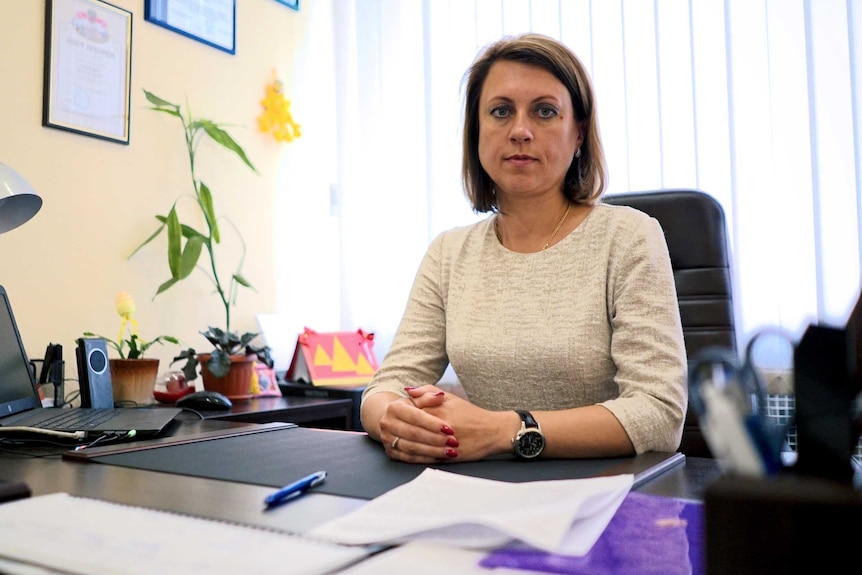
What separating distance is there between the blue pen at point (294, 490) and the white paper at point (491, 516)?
9 cm

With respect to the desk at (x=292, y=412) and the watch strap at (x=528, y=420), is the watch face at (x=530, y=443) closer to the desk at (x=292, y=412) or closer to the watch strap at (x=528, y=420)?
the watch strap at (x=528, y=420)

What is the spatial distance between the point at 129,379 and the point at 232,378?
0.30 meters

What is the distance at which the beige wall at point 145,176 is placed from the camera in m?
1.94

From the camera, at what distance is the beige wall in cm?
194

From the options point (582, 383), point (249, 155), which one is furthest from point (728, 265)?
point (249, 155)

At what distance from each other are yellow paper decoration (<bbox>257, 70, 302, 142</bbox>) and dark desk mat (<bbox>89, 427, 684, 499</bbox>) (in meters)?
1.79

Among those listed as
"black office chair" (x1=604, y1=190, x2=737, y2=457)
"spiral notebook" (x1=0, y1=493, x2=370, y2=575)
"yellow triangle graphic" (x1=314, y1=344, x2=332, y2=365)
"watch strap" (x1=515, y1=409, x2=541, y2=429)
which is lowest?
"spiral notebook" (x1=0, y1=493, x2=370, y2=575)

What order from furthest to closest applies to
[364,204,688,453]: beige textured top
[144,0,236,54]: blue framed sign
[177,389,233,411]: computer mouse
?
[144,0,236,54]: blue framed sign
[177,389,233,411]: computer mouse
[364,204,688,453]: beige textured top

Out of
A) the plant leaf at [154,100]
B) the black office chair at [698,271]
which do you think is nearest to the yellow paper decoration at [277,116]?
the plant leaf at [154,100]

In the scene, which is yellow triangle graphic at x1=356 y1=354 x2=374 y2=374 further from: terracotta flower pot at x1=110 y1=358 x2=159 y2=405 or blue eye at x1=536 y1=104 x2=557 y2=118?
blue eye at x1=536 y1=104 x2=557 y2=118

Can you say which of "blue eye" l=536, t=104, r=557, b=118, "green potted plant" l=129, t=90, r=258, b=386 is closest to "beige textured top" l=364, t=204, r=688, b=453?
"blue eye" l=536, t=104, r=557, b=118

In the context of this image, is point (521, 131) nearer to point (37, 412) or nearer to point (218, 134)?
point (37, 412)

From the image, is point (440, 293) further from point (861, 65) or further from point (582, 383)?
point (861, 65)

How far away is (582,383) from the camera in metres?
1.32
